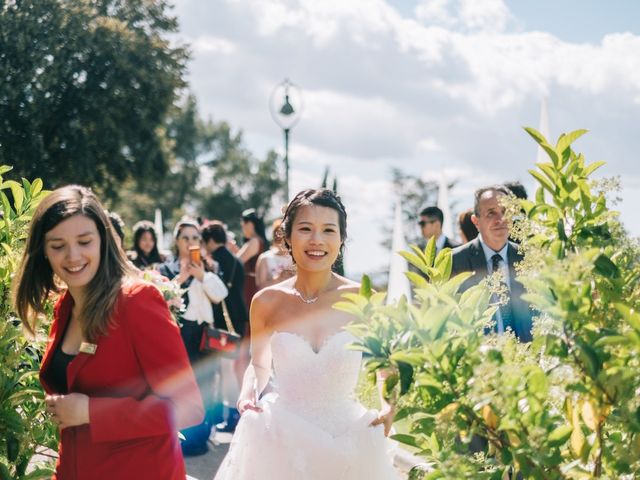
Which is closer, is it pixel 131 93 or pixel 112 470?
pixel 112 470

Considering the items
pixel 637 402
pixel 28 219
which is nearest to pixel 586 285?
pixel 637 402

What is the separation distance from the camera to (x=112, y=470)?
2.57m

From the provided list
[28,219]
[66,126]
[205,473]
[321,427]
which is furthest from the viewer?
[66,126]

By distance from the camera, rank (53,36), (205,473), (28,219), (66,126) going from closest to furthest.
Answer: (28,219) < (205,473) < (53,36) < (66,126)

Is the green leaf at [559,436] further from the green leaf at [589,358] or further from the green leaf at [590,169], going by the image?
the green leaf at [590,169]

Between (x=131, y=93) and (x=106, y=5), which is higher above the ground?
(x=106, y=5)

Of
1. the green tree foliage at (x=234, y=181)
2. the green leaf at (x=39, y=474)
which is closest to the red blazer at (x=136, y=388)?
the green leaf at (x=39, y=474)

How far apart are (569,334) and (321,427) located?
2.25 meters

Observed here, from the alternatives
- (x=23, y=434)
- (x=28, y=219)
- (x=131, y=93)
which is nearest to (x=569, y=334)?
(x=23, y=434)

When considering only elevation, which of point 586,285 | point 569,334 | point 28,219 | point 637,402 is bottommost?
point 637,402

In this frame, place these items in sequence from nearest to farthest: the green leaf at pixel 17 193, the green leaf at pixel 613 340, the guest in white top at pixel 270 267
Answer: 1. the green leaf at pixel 613 340
2. the green leaf at pixel 17 193
3. the guest in white top at pixel 270 267

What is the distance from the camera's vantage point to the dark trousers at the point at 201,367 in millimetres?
8203

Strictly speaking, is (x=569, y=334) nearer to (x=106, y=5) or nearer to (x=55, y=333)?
(x=55, y=333)

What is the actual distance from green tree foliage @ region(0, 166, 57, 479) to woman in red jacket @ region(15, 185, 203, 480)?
31 centimetres
